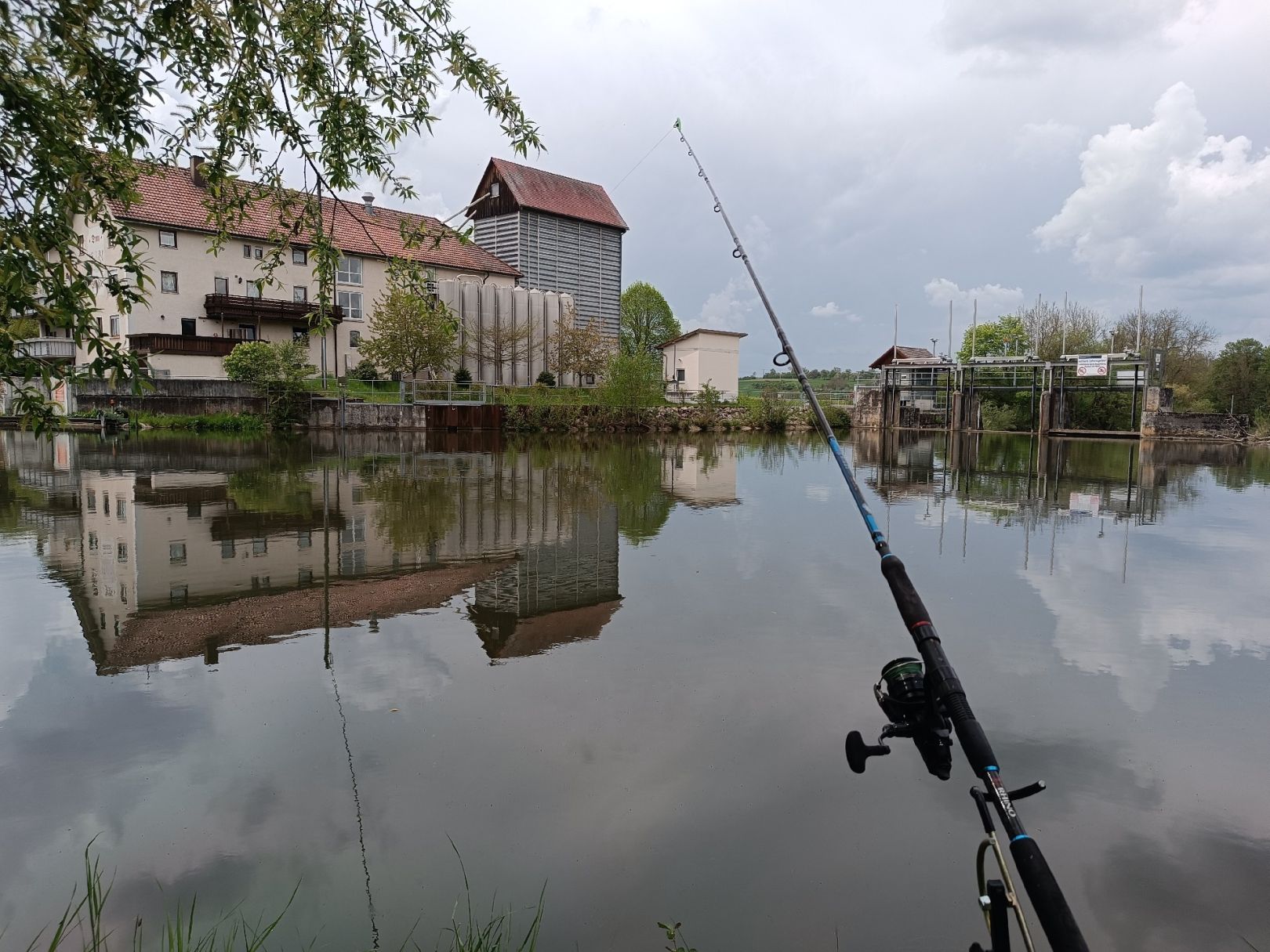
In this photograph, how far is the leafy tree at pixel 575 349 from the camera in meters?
49.8

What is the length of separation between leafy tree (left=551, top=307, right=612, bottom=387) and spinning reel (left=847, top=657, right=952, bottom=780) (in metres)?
48.0

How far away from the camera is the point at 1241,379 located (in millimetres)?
46531

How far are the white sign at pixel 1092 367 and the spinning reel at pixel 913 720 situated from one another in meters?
44.3

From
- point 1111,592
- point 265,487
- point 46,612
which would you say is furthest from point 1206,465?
point 46,612

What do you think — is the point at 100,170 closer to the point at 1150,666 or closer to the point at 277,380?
the point at 1150,666

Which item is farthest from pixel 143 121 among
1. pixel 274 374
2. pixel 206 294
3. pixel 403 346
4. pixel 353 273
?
pixel 353 273

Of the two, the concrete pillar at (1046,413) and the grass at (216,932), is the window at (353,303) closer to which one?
the concrete pillar at (1046,413)

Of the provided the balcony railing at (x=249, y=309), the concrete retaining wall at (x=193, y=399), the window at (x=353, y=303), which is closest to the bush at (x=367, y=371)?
the balcony railing at (x=249, y=309)

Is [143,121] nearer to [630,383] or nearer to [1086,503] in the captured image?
[1086,503]

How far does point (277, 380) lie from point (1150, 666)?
127ft

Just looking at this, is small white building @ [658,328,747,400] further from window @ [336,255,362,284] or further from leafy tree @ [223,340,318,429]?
leafy tree @ [223,340,318,429]

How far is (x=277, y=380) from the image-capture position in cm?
3838

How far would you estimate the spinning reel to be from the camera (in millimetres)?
2568

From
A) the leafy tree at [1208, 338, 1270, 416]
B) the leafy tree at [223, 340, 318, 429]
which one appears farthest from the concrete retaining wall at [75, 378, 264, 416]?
the leafy tree at [1208, 338, 1270, 416]
